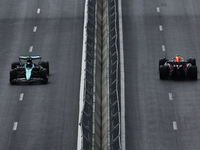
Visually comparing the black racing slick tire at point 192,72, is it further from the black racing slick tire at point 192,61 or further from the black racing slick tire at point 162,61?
the black racing slick tire at point 162,61

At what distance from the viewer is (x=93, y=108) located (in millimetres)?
36344

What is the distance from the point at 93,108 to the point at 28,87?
709cm

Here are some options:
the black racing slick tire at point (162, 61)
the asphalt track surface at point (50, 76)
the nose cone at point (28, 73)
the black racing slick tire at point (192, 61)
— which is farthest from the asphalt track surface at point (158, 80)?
the nose cone at point (28, 73)

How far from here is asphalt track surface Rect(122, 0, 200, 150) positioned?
3641 cm

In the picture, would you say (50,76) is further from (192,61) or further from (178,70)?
(192,61)

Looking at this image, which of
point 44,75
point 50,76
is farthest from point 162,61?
point 44,75

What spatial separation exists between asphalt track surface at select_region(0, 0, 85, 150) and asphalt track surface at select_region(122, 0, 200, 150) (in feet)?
10.4

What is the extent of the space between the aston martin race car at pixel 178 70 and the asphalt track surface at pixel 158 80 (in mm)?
363

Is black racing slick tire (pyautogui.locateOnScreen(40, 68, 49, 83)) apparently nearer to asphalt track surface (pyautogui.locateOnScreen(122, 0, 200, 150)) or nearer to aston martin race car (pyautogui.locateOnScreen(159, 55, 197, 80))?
asphalt track surface (pyautogui.locateOnScreen(122, 0, 200, 150))

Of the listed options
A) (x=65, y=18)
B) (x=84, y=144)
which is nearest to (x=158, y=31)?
(x=65, y=18)

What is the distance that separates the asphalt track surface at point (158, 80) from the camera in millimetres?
36406

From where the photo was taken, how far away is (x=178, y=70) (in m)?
42.4

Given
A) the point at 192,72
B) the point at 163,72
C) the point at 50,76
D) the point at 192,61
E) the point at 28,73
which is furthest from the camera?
the point at 50,76

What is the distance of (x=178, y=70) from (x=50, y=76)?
7587 mm
